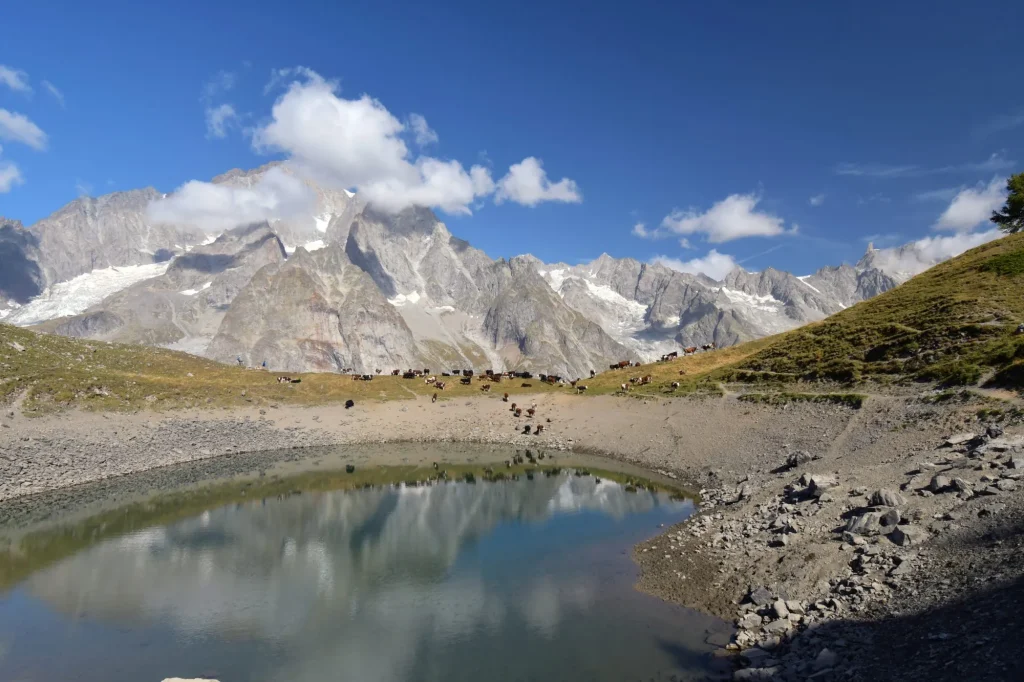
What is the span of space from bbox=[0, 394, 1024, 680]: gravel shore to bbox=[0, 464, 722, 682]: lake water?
3697 millimetres

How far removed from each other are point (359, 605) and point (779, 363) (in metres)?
67.5

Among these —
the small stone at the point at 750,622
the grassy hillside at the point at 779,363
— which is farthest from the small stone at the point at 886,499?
the grassy hillside at the point at 779,363

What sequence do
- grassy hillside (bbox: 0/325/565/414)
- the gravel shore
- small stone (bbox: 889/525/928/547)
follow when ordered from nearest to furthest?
the gravel shore
small stone (bbox: 889/525/928/547)
grassy hillside (bbox: 0/325/565/414)

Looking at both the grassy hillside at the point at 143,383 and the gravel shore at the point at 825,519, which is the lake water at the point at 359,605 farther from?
the grassy hillside at the point at 143,383

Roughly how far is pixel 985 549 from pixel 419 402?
85.8 metres

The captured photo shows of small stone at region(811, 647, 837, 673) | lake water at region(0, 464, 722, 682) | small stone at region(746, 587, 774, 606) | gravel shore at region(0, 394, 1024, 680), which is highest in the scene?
gravel shore at region(0, 394, 1024, 680)

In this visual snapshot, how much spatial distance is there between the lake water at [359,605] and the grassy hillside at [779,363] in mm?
29917

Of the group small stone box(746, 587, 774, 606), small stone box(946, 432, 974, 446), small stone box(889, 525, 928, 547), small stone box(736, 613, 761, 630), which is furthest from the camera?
small stone box(946, 432, 974, 446)

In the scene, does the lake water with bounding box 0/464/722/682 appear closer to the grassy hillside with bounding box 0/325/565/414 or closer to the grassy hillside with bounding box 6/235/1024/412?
the grassy hillside with bounding box 6/235/1024/412

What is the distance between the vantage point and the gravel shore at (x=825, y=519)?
1872 centimetres

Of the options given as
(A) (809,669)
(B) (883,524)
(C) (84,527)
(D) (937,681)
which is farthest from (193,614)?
(B) (883,524)

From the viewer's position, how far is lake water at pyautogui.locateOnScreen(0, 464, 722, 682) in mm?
23234

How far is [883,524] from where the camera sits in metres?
26.1

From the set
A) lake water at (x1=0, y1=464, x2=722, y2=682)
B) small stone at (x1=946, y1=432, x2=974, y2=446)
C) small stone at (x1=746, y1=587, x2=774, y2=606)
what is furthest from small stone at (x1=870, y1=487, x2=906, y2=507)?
lake water at (x1=0, y1=464, x2=722, y2=682)
